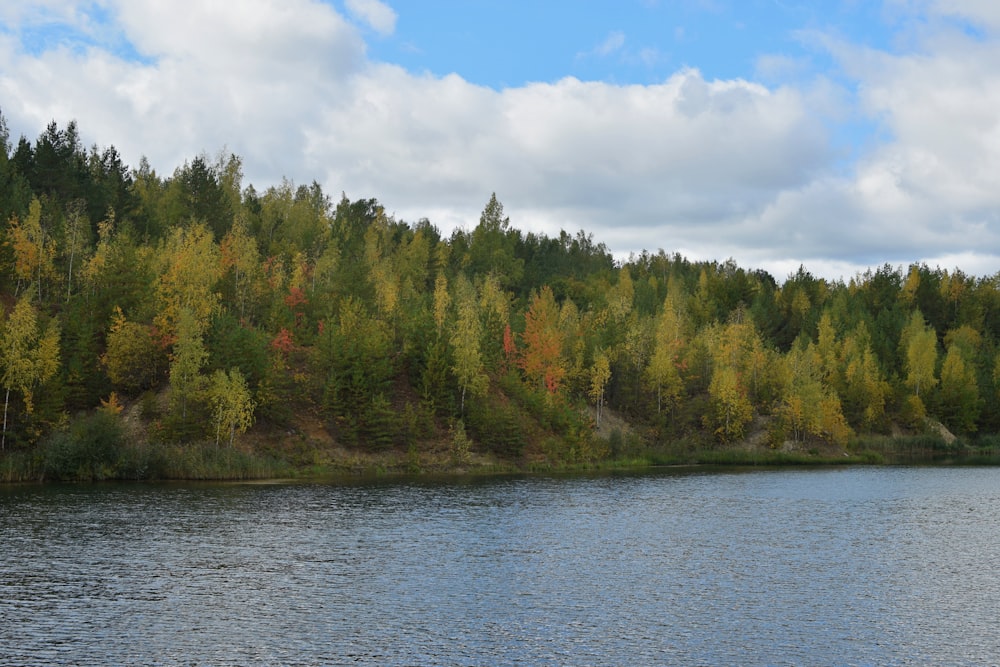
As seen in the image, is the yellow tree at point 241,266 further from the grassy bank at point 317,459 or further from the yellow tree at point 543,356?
the yellow tree at point 543,356

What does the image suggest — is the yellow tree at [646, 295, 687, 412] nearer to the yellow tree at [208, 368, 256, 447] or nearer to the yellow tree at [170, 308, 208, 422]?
the yellow tree at [208, 368, 256, 447]

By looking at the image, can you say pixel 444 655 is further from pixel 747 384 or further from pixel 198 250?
pixel 747 384

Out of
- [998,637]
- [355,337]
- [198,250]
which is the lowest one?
[998,637]

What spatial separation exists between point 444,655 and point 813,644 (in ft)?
47.3

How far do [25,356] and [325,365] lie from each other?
32074mm

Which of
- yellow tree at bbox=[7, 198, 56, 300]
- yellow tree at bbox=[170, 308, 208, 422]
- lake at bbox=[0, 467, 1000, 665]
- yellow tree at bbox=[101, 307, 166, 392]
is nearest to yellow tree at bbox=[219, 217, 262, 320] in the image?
yellow tree at bbox=[101, 307, 166, 392]

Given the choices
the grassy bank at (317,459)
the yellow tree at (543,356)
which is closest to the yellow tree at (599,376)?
the yellow tree at (543,356)

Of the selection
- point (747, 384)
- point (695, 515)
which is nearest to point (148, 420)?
point (695, 515)

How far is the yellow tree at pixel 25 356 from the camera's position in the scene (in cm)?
8662

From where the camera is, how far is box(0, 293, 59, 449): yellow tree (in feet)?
284

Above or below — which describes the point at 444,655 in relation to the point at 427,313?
below

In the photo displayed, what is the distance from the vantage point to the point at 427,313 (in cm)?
11669

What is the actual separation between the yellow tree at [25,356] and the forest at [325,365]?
0.72ft

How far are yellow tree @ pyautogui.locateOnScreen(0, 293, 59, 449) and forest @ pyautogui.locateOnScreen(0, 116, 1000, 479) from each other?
221mm
